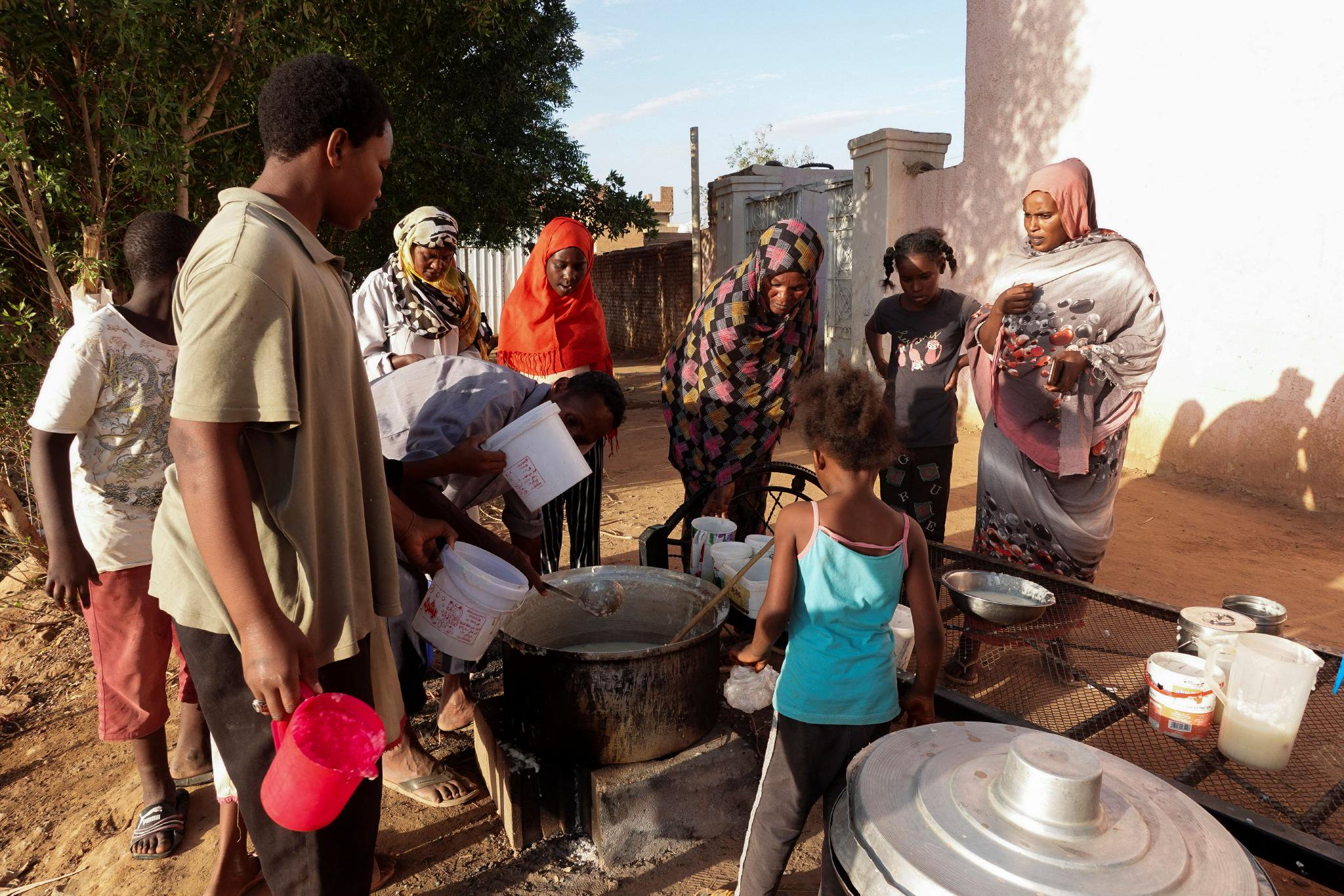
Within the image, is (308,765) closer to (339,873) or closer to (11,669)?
(339,873)

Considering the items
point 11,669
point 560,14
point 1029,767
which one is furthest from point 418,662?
point 560,14

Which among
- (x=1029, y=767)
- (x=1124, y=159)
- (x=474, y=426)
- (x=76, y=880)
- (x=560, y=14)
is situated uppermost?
(x=560, y=14)

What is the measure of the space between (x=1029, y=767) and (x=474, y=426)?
1816 millimetres

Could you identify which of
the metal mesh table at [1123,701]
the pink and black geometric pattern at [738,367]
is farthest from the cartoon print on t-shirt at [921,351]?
the metal mesh table at [1123,701]

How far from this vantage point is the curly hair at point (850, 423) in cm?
188

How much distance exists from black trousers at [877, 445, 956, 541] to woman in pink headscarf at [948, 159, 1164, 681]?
31.7 inches

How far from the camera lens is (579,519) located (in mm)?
3803

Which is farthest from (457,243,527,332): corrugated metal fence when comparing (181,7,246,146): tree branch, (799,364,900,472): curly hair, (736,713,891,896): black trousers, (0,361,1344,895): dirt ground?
(736,713,891,896): black trousers

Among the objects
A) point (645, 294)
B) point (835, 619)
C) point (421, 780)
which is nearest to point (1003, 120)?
point (835, 619)

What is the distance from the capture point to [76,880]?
238 centimetres

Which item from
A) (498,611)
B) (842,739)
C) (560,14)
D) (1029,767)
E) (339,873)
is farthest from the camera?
(560,14)

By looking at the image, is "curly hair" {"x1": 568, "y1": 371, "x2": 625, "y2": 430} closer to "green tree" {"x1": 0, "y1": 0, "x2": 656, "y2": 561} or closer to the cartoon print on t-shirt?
the cartoon print on t-shirt

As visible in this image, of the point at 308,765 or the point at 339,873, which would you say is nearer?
the point at 308,765

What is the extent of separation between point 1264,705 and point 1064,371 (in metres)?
1.50
